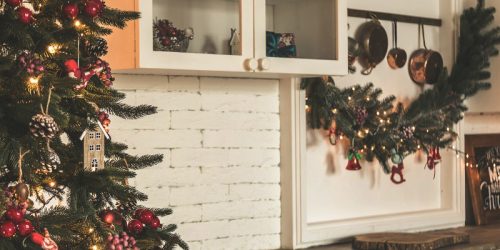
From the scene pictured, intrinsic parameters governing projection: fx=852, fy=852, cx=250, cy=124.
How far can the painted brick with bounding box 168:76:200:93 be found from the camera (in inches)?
119

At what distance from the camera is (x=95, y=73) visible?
207cm

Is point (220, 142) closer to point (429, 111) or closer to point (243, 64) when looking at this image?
point (243, 64)

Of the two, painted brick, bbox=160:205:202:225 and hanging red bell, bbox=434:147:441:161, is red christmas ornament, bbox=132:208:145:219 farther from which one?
hanging red bell, bbox=434:147:441:161

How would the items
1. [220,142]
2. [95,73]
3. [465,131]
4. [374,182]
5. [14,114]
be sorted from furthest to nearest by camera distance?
[465,131]
[374,182]
[220,142]
[95,73]
[14,114]

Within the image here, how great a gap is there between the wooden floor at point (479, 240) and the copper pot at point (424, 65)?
2.27 feet

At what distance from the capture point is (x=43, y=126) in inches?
71.6

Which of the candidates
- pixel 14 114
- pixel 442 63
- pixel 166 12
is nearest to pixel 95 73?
pixel 14 114

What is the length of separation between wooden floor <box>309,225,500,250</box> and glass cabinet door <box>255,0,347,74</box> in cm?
75

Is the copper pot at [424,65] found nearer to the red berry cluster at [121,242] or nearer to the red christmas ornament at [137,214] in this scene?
the red christmas ornament at [137,214]

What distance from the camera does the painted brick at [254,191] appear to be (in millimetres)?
3195

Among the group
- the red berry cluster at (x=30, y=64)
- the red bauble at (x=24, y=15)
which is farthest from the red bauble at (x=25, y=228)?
the red bauble at (x=24, y=15)

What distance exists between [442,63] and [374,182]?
64cm

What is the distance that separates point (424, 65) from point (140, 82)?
56.5 inches

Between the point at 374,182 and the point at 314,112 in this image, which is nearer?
the point at 314,112
